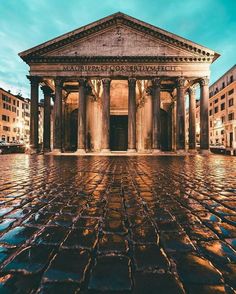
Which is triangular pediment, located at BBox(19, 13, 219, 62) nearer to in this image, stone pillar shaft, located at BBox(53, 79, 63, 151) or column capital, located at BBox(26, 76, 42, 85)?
column capital, located at BBox(26, 76, 42, 85)

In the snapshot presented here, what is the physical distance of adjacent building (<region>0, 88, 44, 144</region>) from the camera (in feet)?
173

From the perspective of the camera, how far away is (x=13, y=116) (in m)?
58.7

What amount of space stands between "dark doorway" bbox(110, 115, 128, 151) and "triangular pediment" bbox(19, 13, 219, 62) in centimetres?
1023

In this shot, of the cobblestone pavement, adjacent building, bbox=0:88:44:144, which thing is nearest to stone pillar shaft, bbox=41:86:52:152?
the cobblestone pavement

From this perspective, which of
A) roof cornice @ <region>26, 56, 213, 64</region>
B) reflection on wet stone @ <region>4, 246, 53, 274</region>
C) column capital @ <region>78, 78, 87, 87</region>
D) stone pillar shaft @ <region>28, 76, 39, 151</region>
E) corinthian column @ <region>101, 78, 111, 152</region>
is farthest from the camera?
stone pillar shaft @ <region>28, 76, 39, 151</region>

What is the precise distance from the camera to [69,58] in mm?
21469

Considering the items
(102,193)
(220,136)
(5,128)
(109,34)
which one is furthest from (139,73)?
(5,128)

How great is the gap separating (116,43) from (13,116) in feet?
154

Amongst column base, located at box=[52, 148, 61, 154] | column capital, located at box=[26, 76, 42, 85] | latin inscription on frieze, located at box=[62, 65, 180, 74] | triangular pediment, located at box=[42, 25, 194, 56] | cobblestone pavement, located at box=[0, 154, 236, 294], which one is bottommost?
cobblestone pavement, located at box=[0, 154, 236, 294]

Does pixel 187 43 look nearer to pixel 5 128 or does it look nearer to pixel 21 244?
pixel 21 244

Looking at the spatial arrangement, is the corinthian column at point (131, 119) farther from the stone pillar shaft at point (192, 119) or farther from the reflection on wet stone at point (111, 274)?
the reflection on wet stone at point (111, 274)

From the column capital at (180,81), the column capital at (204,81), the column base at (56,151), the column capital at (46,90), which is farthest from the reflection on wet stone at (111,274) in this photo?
the column capital at (46,90)

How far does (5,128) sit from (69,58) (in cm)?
4133

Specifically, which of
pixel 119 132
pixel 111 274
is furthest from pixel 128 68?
pixel 111 274
